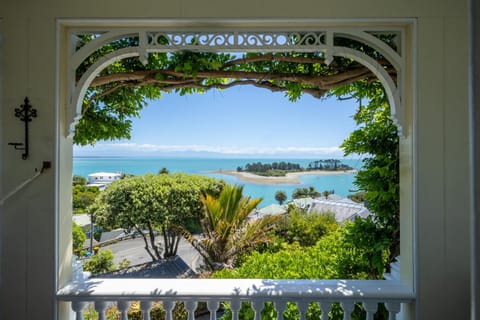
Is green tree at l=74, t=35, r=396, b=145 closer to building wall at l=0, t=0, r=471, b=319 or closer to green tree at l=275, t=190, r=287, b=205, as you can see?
building wall at l=0, t=0, r=471, b=319

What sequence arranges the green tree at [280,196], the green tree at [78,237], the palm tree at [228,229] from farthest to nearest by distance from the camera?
the palm tree at [228,229] < the green tree at [280,196] < the green tree at [78,237]

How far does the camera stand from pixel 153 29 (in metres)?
1.54

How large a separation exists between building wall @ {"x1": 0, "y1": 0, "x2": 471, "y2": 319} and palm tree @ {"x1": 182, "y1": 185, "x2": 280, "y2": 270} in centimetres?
179

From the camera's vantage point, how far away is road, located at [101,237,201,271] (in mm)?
2934

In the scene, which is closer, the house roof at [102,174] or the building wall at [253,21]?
the building wall at [253,21]

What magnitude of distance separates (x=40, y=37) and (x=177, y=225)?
222 centimetres

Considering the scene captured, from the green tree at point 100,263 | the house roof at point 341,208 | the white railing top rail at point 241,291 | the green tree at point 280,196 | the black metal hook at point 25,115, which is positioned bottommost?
the green tree at point 100,263

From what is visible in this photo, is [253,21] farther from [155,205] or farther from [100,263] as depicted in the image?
[100,263]

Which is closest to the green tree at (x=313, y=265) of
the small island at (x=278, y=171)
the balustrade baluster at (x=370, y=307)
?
the balustrade baluster at (x=370, y=307)

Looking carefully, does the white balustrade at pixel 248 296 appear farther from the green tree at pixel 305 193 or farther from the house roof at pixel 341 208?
the green tree at pixel 305 193

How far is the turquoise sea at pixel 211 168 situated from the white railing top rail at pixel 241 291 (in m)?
1.22

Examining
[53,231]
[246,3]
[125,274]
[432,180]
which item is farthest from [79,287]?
[432,180]

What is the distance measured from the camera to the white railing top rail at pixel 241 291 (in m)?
1.50

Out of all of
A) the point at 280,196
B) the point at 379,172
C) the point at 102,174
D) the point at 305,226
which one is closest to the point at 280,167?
the point at 280,196
